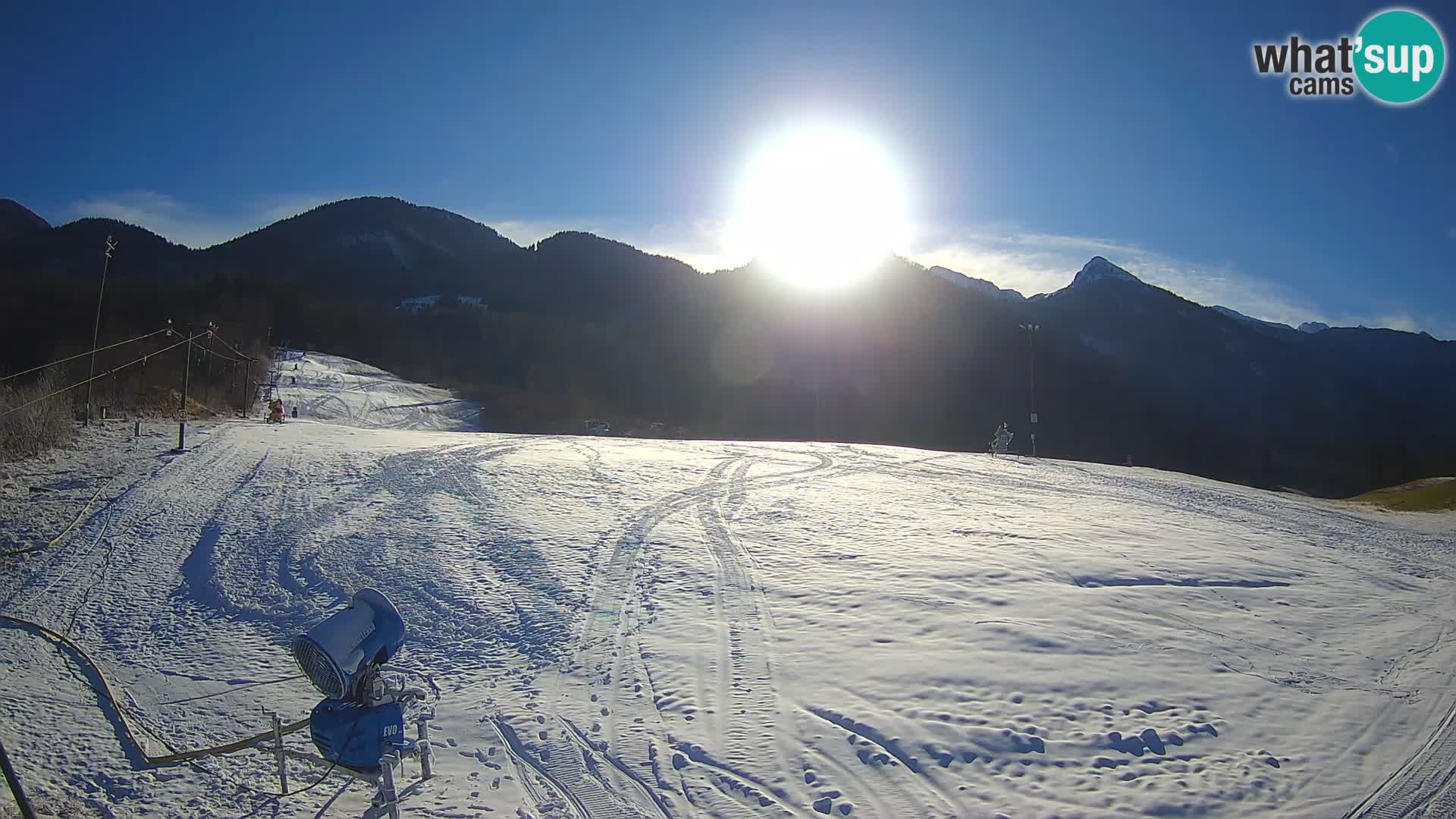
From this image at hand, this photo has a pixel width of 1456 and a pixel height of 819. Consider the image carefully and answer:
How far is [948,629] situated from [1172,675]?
2.01m

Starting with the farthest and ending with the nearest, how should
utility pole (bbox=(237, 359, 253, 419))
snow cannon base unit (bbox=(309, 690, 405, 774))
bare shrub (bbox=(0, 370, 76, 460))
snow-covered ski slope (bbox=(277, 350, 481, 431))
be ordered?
snow-covered ski slope (bbox=(277, 350, 481, 431)) < utility pole (bbox=(237, 359, 253, 419)) < bare shrub (bbox=(0, 370, 76, 460)) < snow cannon base unit (bbox=(309, 690, 405, 774))

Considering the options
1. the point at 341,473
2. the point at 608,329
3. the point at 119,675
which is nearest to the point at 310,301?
the point at 608,329

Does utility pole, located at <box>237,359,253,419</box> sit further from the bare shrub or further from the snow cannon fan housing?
the snow cannon fan housing

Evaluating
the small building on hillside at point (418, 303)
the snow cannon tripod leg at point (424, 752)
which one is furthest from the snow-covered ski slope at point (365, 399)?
the small building on hillside at point (418, 303)

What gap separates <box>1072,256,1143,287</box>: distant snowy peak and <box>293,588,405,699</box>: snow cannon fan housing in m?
134

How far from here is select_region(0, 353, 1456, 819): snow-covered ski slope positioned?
17.4 feet

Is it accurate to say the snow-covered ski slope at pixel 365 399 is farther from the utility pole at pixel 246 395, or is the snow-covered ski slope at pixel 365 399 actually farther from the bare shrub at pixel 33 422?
the bare shrub at pixel 33 422

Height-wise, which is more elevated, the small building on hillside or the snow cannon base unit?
the small building on hillside

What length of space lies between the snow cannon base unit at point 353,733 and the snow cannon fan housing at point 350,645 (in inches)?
4.0

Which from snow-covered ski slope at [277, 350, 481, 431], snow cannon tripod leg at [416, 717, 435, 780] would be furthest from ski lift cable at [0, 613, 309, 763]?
snow-covered ski slope at [277, 350, 481, 431]

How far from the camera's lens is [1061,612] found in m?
8.16

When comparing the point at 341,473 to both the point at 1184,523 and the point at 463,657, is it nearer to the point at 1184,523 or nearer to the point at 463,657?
the point at 463,657

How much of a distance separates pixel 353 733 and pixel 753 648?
3.96m

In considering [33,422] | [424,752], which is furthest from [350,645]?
[33,422]
